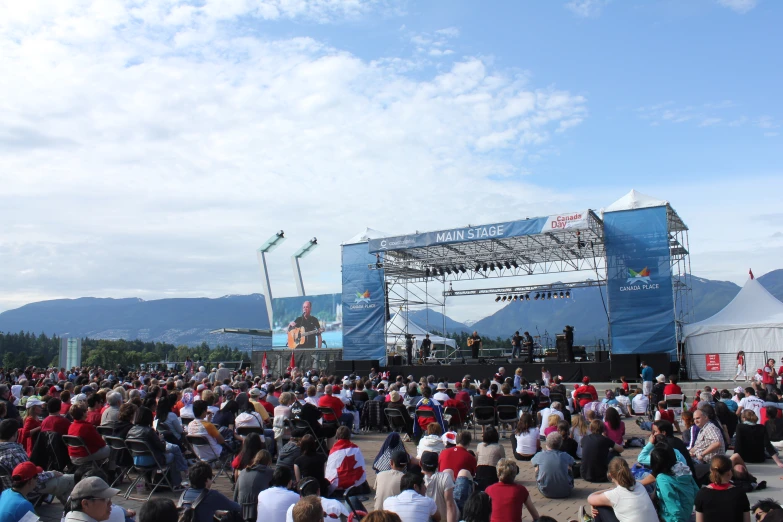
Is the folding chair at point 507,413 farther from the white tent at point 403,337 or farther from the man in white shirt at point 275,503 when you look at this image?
the white tent at point 403,337

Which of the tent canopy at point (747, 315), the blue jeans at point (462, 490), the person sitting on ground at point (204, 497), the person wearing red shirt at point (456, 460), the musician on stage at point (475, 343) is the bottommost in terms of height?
the blue jeans at point (462, 490)

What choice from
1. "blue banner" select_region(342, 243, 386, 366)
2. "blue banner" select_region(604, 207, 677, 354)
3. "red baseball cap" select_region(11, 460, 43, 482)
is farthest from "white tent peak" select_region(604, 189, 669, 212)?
"red baseball cap" select_region(11, 460, 43, 482)

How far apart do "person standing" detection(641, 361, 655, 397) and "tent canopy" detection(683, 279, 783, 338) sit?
2.54 meters

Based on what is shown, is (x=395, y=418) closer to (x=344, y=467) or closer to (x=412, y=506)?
(x=344, y=467)

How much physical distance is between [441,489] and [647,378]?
12.0 m

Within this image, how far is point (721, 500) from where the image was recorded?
13.7 feet

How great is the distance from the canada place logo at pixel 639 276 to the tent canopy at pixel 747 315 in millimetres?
2407

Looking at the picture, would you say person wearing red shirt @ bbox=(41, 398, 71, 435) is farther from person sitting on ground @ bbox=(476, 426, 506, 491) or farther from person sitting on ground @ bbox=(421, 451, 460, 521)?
person sitting on ground @ bbox=(476, 426, 506, 491)

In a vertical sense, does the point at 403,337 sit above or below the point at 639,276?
below

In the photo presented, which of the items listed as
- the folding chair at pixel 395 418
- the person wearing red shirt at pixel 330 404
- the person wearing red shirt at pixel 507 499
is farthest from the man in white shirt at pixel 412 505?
the folding chair at pixel 395 418

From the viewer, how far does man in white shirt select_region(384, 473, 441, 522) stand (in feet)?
13.2

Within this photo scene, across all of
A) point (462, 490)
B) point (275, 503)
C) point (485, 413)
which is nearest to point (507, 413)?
point (485, 413)

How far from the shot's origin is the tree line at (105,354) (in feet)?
126

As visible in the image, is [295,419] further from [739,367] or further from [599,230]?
[739,367]
